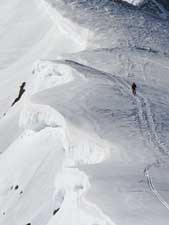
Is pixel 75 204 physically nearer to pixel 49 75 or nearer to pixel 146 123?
pixel 146 123

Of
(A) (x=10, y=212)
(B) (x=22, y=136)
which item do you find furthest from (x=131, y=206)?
(B) (x=22, y=136)

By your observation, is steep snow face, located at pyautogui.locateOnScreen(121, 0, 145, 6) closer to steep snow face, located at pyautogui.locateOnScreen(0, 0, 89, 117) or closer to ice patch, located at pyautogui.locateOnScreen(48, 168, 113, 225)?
steep snow face, located at pyautogui.locateOnScreen(0, 0, 89, 117)

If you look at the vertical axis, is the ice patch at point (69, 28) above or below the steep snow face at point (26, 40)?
above

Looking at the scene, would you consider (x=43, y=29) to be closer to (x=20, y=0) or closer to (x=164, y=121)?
(x=20, y=0)

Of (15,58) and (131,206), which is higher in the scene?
(131,206)

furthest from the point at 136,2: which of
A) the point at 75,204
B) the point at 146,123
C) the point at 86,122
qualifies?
the point at 75,204

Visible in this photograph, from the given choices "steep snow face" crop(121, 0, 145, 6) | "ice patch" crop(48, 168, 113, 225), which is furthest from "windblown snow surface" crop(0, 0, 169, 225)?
"steep snow face" crop(121, 0, 145, 6)

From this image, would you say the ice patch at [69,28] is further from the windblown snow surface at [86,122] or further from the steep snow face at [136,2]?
the steep snow face at [136,2]

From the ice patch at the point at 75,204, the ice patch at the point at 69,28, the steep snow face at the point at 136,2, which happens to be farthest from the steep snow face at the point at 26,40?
the ice patch at the point at 75,204
